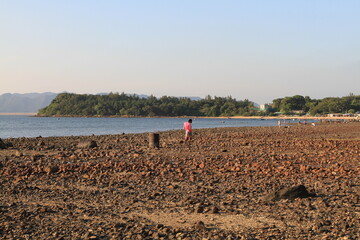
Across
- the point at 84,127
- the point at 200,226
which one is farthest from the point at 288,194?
the point at 84,127

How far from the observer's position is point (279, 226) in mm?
7461

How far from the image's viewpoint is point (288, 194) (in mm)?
9312

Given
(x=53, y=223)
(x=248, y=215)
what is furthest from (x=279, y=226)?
(x=53, y=223)

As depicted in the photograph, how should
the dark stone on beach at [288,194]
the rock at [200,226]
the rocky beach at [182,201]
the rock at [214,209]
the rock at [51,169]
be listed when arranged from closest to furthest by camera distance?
the rocky beach at [182,201], the rock at [200,226], the rock at [214,209], the dark stone on beach at [288,194], the rock at [51,169]

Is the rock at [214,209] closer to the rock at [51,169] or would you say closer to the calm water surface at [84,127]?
the rock at [51,169]

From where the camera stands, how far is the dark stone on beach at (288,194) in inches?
365

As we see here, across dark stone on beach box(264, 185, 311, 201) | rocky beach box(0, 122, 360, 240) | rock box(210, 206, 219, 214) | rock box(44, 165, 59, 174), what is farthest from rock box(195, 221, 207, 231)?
rock box(44, 165, 59, 174)

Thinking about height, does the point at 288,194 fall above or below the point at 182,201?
above

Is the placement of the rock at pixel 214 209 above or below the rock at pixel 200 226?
above

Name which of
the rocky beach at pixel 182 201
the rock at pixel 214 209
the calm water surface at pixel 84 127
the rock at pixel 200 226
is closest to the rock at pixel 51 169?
the rocky beach at pixel 182 201

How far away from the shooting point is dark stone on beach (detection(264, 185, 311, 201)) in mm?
9281

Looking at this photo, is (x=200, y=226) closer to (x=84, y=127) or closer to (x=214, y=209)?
(x=214, y=209)

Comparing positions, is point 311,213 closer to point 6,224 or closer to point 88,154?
point 6,224

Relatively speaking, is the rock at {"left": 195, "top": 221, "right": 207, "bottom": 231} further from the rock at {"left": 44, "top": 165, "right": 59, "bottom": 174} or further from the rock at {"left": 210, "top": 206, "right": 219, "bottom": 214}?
the rock at {"left": 44, "top": 165, "right": 59, "bottom": 174}
